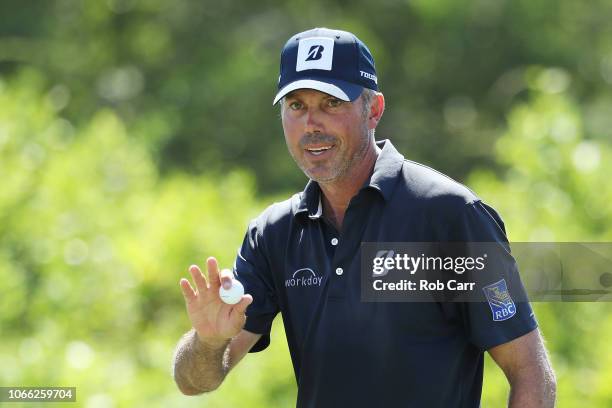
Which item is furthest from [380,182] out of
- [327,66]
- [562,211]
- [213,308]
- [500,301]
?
[562,211]

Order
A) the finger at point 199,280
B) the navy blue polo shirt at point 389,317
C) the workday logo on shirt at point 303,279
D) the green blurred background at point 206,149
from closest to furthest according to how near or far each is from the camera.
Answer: the navy blue polo shirt at point 389,317
the finger at point 199,280
the workday logo on shirt at point 303,279
the green blurred background at point 206,149

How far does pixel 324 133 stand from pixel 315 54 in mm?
246

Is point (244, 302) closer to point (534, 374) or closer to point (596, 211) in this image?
point (534, 374)

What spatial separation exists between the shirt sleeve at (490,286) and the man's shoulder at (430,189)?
1.6 inches

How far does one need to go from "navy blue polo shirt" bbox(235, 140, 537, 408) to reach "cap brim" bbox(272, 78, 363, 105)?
0.69 feet

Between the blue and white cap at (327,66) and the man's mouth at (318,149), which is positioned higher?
the blue and white cap at (327,66)

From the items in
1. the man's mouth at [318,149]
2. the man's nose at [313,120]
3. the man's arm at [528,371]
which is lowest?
the man's arm at [528,371]

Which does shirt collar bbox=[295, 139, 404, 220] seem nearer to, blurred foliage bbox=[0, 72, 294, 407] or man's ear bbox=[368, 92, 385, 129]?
man's ear bbox=[368, 92, 385, 129]

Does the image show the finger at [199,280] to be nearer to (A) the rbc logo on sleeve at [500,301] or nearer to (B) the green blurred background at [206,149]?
(A) the rbc logo on sleeve at [500,301]

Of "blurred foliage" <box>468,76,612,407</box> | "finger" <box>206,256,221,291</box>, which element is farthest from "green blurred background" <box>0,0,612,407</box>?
"finger" <box>206,256,221,291</box>

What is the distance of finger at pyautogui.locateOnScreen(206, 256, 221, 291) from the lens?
3.23 metres

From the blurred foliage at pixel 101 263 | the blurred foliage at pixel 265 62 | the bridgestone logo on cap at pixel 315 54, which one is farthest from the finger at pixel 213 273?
the blurred foliage at pixel 265 62

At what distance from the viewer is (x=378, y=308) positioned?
3.22m

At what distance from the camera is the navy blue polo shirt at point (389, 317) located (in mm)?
3178
